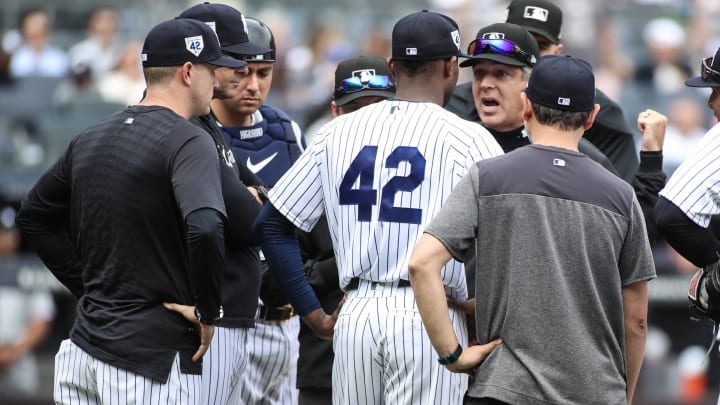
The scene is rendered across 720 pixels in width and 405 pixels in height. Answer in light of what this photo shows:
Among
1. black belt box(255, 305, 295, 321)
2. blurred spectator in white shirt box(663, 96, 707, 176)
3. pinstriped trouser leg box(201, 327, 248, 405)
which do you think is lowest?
blurred spectator in white shirt box(663, 96, 707, 176)

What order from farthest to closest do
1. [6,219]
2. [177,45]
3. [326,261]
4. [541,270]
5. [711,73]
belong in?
[6,219] < [326,261] < [711,73] < [177,45] < [541,270]

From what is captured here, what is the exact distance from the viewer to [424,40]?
4.68m

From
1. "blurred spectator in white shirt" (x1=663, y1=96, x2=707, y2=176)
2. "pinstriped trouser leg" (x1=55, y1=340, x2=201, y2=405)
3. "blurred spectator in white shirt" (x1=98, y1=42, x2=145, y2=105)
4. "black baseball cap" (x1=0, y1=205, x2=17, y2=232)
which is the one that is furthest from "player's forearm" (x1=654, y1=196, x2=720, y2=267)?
"blurred spectator in white shirt" (x1=98, y1=42, x2=145, y2=105)

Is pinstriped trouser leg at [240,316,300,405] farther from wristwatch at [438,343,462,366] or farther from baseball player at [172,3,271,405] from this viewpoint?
wristwatch at [438,343,462,366]

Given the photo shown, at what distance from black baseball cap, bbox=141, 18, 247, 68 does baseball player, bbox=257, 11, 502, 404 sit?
0.55m

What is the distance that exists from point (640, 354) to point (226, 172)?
5.74 ft

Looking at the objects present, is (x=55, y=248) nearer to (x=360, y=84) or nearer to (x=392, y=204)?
(x=392, y=204)

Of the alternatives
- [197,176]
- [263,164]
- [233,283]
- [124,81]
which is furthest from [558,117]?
[124,81]

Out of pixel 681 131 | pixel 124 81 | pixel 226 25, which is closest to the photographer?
pixel 226 25

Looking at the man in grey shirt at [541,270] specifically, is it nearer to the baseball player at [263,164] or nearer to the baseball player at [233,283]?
the baseball player at [233,283]

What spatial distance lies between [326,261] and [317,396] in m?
0.69

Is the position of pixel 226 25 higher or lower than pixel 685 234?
higher

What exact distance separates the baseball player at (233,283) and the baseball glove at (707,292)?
1.71 m

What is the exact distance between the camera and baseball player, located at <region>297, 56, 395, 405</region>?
5797 mm
